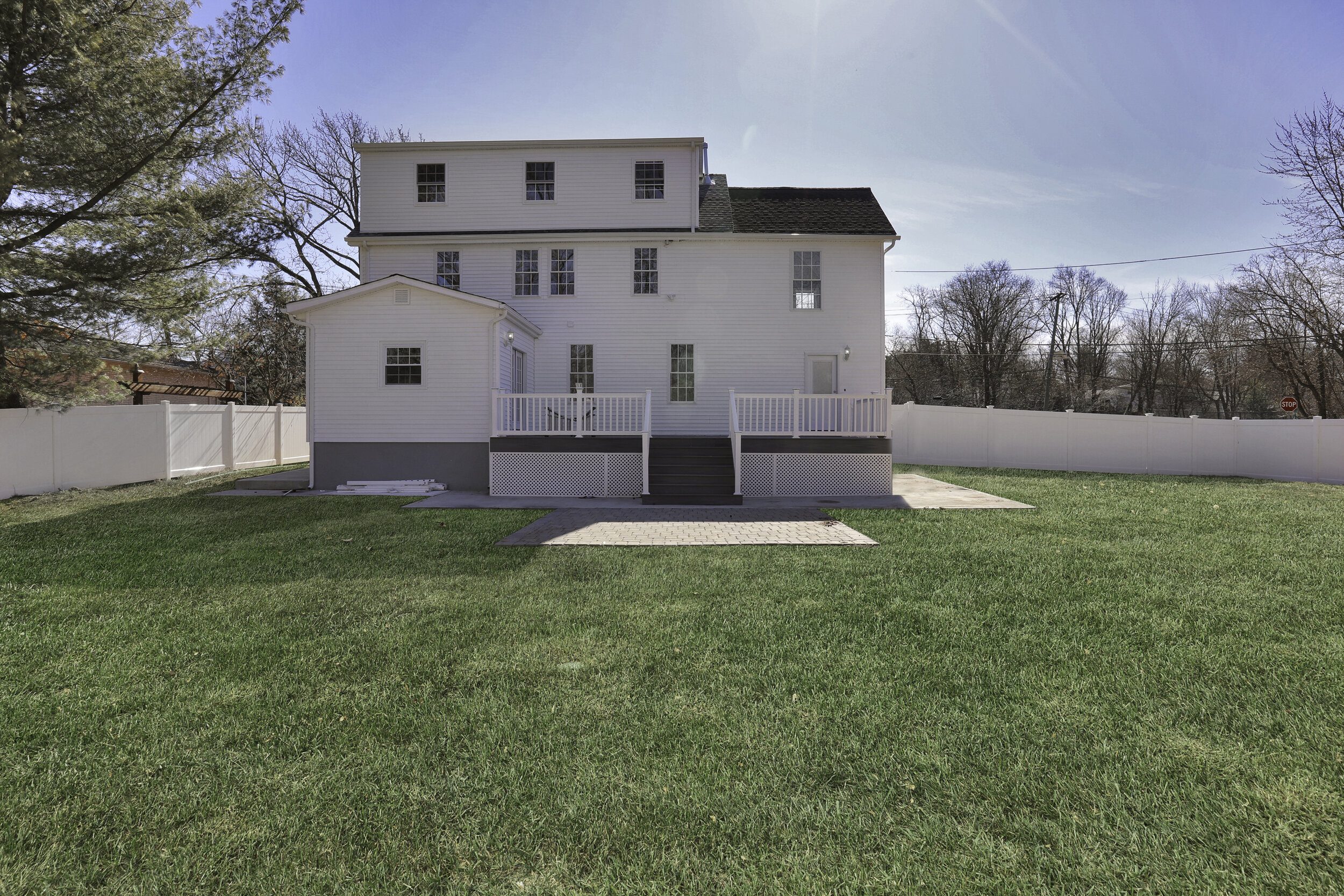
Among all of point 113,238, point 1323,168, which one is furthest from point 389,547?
point 1323,168

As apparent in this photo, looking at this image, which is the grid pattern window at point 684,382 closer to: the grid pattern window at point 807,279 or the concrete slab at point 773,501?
the grid pattern window at point 807,279

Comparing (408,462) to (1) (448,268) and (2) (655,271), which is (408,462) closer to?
(1) (448,268)

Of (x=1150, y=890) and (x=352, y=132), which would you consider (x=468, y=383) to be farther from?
(x=352, y=132)

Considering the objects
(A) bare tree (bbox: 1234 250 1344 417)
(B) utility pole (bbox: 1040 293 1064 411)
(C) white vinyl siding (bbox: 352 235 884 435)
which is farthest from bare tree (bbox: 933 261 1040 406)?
(C) white vinyl siding (bbox: 352 235 884 435)

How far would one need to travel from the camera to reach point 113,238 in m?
11.5

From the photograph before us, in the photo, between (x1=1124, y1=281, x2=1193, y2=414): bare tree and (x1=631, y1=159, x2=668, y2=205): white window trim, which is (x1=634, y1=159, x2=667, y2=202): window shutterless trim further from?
(x1=1124, y1=281, x2=1193, y2=414): bare tree

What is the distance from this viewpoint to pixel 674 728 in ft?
9.66

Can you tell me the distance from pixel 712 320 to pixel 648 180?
168 inches

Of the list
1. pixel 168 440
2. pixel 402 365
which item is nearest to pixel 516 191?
pixel 402 365

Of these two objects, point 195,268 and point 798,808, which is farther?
point 195,268

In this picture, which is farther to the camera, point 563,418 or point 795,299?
point 795,299

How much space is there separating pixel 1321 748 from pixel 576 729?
3.52 metres

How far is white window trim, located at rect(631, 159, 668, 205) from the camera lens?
15.7m

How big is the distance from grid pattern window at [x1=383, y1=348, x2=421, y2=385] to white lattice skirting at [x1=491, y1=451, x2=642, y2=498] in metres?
2.61
